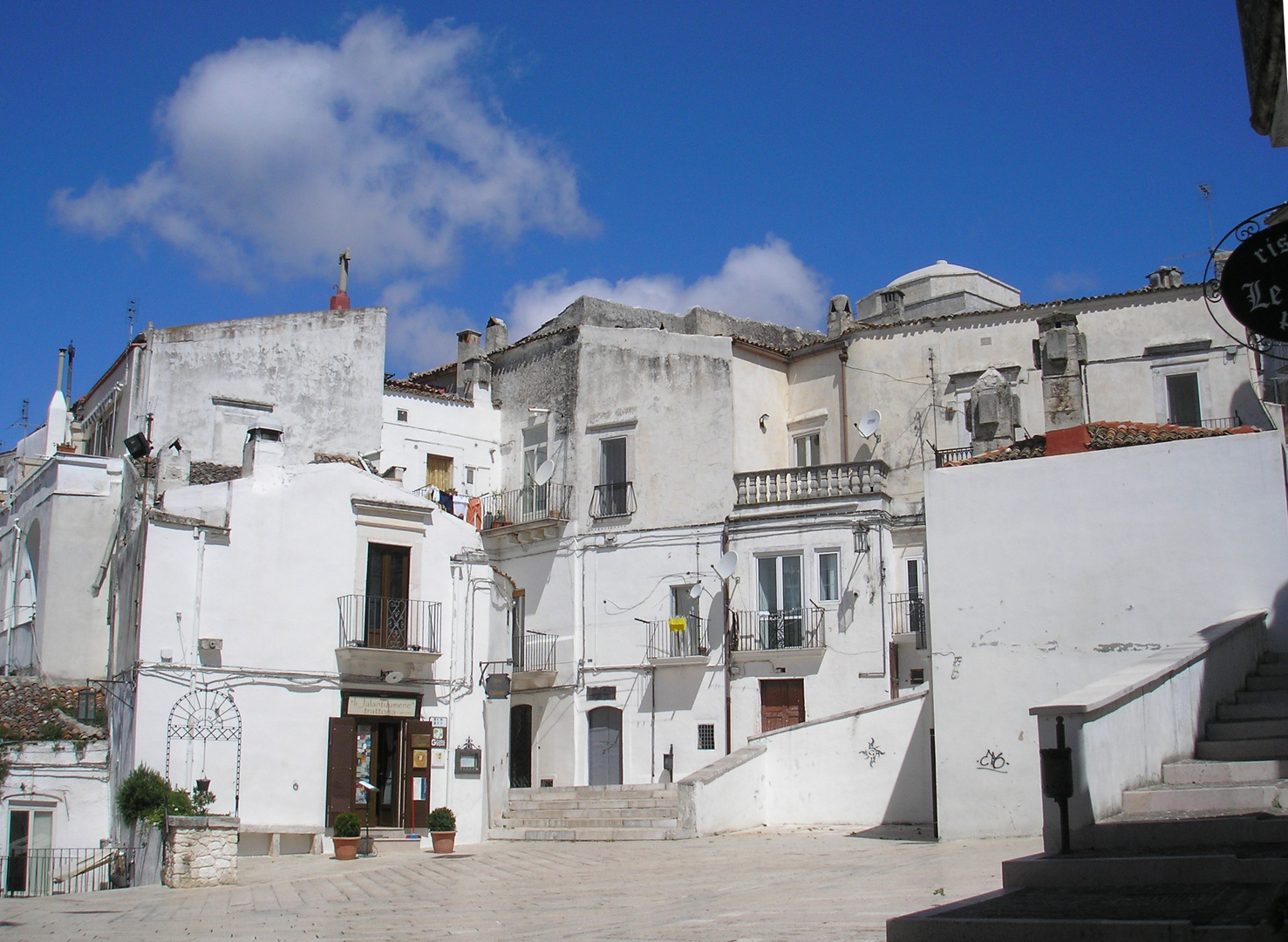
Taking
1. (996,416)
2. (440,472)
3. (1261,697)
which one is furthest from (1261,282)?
(440,472)

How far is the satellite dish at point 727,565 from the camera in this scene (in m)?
28.7

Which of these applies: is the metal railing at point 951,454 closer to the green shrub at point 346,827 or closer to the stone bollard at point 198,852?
the green shrub at point 346,827

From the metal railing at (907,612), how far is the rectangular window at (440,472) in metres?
12.2

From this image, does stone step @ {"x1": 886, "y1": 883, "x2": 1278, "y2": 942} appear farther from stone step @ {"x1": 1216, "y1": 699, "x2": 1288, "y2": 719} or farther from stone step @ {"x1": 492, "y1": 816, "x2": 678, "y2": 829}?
stone step @ {"x1": 492, "y1": 816, "x2": 678, "y2": 829}

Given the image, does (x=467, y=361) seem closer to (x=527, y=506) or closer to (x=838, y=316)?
(x=527, y=506)

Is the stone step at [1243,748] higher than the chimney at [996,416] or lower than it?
lower

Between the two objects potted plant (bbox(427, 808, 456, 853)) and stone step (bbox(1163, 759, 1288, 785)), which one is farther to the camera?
potted plant (bbox(427, 808, 456, 853))

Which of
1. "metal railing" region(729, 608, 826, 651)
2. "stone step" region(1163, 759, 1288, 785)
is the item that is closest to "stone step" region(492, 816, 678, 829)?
"metal railing" region(729, 608, 826, 651)

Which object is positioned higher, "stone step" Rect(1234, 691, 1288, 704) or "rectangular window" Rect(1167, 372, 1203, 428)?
"rectangular window" Rect(1167, 372, 1203, 428)

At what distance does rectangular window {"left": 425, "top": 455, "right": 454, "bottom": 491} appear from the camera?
3309cm

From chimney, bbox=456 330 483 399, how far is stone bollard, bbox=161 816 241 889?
63.8 feet

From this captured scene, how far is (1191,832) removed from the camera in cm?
918

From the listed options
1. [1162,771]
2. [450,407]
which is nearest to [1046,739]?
[1162,771]

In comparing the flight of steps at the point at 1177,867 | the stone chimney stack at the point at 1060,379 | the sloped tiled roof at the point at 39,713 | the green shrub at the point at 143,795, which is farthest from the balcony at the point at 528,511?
the flight of steps at the point at 1177,867
